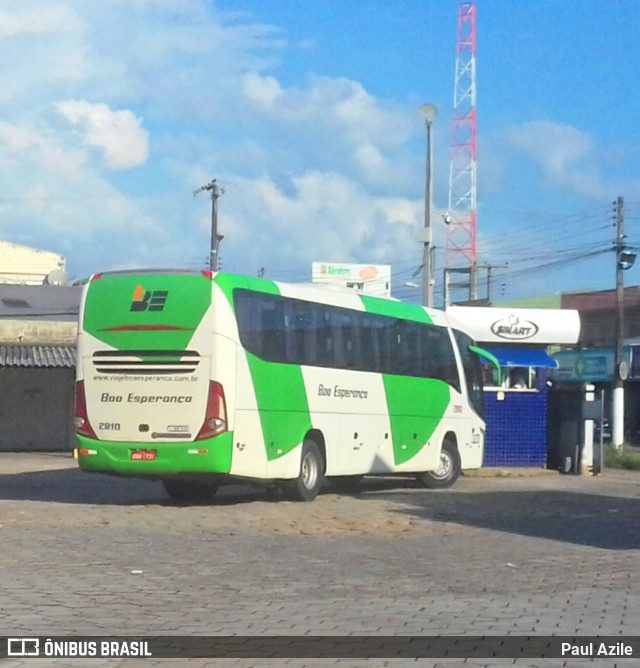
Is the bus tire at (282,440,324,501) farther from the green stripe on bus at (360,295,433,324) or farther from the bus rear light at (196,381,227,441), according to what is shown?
the green stripe on bus at (360,295,433,324)

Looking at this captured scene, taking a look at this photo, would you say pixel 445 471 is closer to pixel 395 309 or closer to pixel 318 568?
pixel 395 309

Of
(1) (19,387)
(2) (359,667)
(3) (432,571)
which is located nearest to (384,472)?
(3) (432,571)

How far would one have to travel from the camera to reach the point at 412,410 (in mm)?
23562

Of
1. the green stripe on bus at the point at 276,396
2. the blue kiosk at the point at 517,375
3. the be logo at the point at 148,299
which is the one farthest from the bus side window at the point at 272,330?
the blue kiosk at the point at 517,375

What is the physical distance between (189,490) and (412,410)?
A: 15.9 ft

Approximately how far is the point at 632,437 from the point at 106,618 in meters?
50.8

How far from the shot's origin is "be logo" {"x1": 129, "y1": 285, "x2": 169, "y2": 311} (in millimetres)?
18453

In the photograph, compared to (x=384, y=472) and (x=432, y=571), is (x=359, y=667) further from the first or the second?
(x=384, y=472)

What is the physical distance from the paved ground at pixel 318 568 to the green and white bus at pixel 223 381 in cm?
78

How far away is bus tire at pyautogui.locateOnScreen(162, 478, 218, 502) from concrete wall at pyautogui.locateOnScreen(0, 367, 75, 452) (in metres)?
19.0

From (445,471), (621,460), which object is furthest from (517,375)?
(445,471)

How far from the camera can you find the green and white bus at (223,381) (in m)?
18.1

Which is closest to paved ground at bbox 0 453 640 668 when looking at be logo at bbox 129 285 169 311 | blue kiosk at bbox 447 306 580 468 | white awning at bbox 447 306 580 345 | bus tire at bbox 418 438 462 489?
bus tire at bbox 418 438 462 489

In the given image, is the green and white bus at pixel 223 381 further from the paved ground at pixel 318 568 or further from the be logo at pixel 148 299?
the paved ground at pixel 318 568
